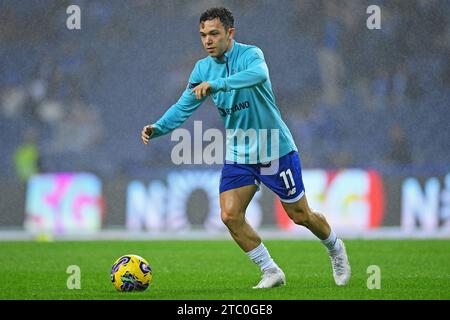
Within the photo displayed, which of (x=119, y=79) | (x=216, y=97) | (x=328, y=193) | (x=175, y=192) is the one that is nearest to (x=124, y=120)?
(x=119, y=79)

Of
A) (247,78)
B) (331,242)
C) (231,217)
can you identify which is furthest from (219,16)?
(331,242)

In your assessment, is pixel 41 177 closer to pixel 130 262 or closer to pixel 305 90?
pixel 305 90

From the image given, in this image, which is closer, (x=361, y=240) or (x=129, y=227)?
(x=361, y=240)

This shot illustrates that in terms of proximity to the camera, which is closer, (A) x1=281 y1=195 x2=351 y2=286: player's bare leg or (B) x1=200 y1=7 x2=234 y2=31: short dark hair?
(B) x1=200 y1=7 x2=234 y2=31: short dark hair

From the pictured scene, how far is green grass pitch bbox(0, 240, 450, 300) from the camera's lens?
7.25 metres

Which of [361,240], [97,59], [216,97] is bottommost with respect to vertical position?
[361,240]

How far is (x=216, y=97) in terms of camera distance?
25.4ft

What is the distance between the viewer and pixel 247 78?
728cm

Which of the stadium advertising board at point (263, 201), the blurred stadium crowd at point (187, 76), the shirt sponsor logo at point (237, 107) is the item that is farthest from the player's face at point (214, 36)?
the blurred stadium crowd at point (187, 76)

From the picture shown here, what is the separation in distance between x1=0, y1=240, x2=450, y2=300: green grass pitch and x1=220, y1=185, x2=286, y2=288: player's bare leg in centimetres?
18

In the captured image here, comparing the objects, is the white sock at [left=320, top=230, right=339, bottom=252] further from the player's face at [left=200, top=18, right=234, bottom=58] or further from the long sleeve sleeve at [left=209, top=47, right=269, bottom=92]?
the player's face at [left=200, top=18, right=234, bottom=58]

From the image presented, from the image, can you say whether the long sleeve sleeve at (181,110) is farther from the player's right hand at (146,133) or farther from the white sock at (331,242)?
the white sock at (331,242)

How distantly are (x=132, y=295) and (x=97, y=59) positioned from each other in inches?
503

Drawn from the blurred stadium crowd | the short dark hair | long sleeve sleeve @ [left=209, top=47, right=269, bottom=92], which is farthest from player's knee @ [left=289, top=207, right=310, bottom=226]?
the blurred stadium crowd
